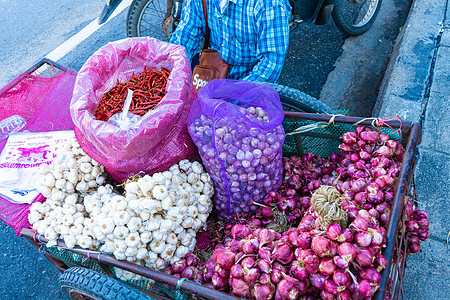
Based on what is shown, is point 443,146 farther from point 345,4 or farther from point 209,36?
point 345,4

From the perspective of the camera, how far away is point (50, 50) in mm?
4637

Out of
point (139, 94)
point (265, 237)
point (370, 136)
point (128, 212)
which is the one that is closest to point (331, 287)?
point (265, 237)

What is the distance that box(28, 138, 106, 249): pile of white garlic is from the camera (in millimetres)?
1806

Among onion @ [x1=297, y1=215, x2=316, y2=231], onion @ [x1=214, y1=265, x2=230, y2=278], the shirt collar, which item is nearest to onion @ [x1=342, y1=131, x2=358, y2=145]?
onion @ [x1=297, y1=215, x2=316, y2=231]

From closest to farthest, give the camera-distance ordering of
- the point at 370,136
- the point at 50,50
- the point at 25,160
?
the point at 370,136
the point at 25,160
the point at 50,50

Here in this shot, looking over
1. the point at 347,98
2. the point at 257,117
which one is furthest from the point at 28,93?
the point at 347,98

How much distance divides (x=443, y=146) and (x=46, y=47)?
16.3ft

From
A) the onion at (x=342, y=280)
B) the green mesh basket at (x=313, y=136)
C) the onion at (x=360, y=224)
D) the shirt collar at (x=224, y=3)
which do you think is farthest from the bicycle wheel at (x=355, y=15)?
the onion at (x=342, y=280)

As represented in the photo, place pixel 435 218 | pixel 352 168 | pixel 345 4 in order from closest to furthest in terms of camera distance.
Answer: pixel 352 168, pixel 435 218, pixel 345 4

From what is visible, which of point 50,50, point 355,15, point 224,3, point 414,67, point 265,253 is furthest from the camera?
point 50,50

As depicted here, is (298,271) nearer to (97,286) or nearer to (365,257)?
(365,257)

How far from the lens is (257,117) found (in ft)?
6.46

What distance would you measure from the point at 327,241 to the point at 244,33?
1798 mm

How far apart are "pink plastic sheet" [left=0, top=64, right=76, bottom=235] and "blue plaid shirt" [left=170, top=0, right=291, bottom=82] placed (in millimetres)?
1016
